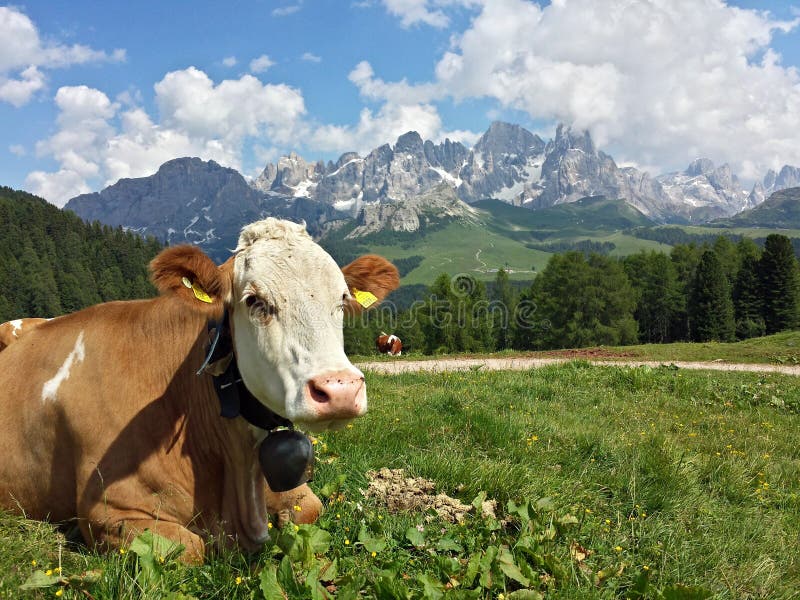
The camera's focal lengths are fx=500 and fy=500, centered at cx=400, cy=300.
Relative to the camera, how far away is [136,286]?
108m

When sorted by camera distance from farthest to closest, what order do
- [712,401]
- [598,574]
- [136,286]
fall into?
1. [136,286]
2. [712,401]
3. [598,574]

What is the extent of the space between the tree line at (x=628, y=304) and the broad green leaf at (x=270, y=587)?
5708cm

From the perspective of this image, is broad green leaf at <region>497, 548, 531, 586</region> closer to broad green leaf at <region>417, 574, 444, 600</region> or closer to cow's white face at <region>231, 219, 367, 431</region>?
broad green leaf at <region>417, 574, 444, 600</region>

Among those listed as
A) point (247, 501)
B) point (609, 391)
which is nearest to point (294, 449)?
point (247, 501)

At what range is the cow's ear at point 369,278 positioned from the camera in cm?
403

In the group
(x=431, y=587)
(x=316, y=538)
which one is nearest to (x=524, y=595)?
(x=431, y=587)

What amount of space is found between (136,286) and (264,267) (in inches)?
4664

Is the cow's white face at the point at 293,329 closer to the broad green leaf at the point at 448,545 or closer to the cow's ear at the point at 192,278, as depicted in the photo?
the cow's ear at the point at 192,278

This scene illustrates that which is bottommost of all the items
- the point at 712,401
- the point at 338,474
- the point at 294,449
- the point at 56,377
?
the point at 712,401

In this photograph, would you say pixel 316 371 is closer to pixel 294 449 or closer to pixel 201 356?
pixel 294 449

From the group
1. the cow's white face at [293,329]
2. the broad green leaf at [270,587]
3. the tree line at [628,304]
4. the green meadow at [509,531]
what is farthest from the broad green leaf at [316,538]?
the tree line at [628,304]

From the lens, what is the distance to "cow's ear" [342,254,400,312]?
4.03 metres

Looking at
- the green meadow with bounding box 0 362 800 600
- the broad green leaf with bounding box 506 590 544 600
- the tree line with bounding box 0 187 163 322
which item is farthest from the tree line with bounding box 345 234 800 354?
the tree line with bounding box 0 187 163 322

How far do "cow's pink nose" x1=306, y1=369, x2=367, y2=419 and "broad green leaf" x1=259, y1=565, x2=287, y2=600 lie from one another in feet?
3.03
